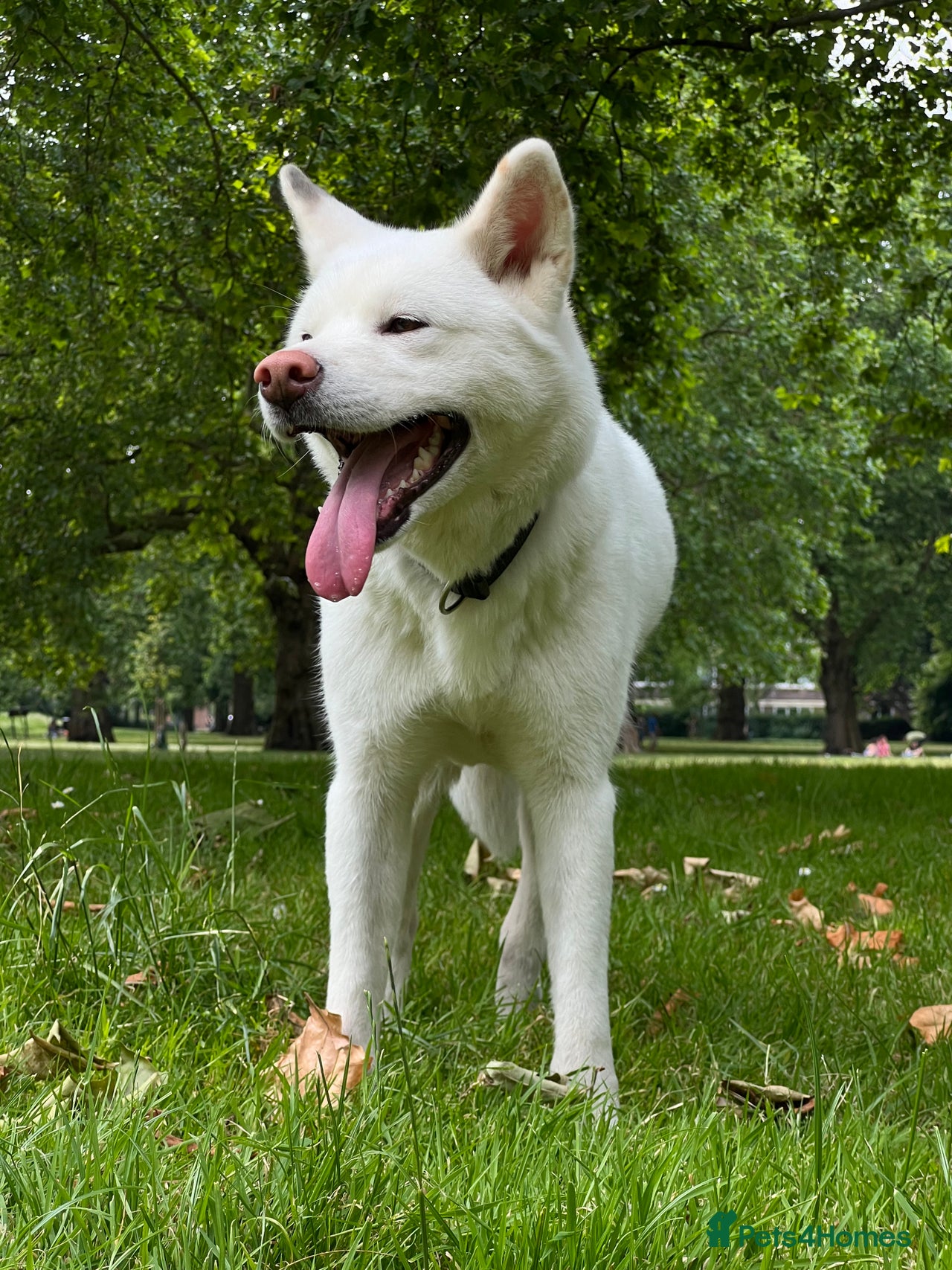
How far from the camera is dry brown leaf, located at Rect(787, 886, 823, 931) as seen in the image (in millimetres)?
4316

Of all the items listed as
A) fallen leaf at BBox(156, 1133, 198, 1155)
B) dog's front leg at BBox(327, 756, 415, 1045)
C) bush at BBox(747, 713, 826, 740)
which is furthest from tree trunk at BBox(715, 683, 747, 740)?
fallen leaf at BBox(156, 1133, 198, 1155)

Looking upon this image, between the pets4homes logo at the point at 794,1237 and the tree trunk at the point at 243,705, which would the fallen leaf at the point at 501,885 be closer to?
the pets4homes logo at the point at 794,1237

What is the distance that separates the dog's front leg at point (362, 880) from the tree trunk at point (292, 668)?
1426 cm

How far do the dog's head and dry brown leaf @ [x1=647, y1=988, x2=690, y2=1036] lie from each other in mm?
1347

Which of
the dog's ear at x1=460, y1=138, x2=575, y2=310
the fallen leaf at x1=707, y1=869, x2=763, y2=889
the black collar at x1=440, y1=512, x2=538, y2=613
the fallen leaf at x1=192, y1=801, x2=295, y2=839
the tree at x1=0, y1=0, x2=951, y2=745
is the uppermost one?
the tree at x1=0, y1=0, x2=951, y2=745

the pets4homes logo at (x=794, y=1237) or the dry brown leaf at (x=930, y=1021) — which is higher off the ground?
the pets4homes logo at (x=794, y=1237)

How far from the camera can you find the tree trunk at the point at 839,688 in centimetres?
3612

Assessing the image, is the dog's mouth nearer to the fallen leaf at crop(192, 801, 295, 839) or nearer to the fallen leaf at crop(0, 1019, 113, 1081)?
the fallen leaf at crop(0, 1019, 113, 1081)

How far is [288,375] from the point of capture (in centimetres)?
244

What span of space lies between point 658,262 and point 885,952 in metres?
4.83

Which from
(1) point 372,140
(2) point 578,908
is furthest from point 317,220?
(1) point 372,140

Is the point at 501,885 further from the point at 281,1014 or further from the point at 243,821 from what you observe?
the point at 281,1014

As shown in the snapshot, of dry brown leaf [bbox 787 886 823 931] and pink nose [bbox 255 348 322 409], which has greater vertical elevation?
pink nose [bbox 255 348 322 409]

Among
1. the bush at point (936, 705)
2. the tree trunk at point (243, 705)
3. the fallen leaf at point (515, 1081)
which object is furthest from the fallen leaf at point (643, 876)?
the bush at point (936, 705)
